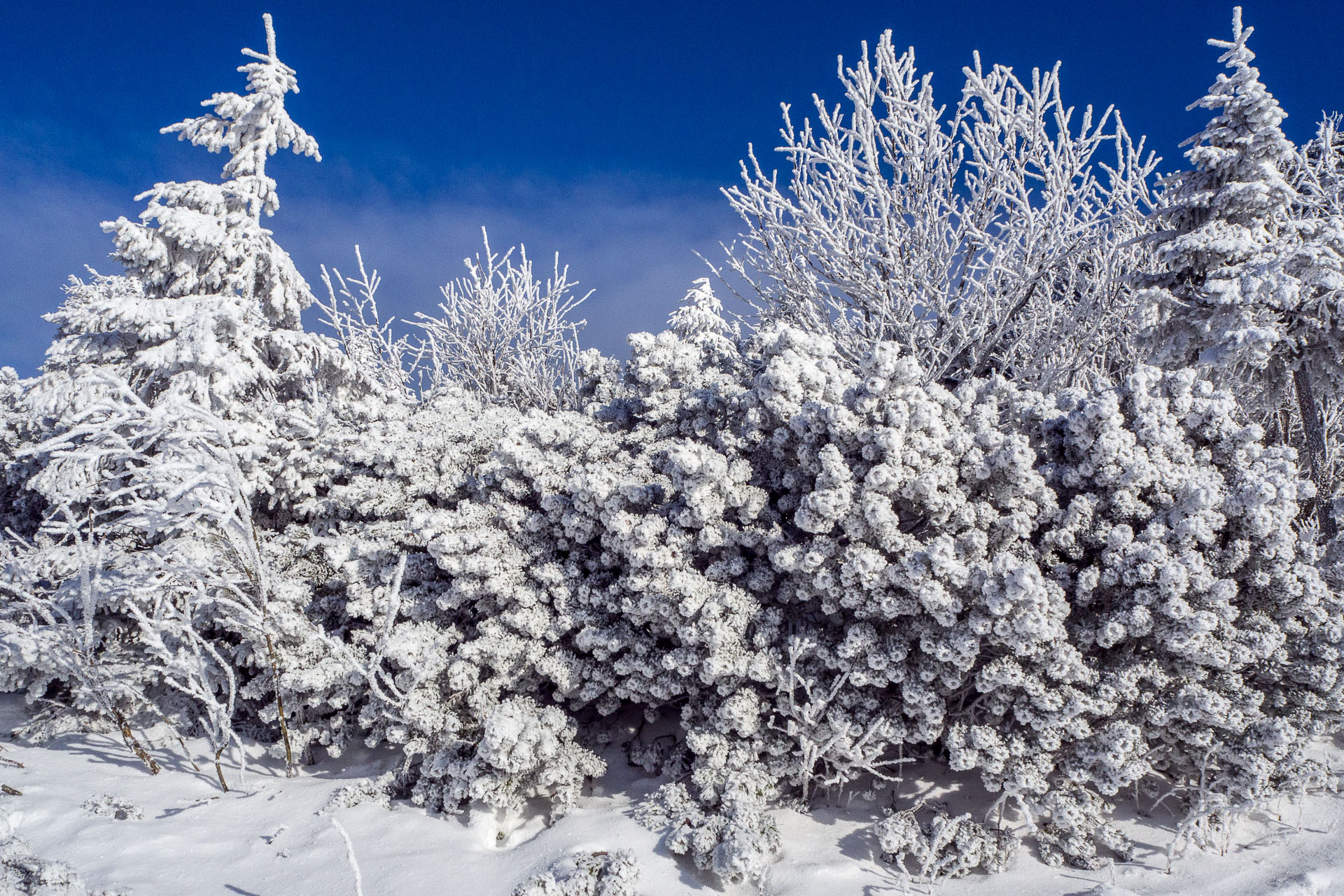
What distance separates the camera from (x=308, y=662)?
6.14m

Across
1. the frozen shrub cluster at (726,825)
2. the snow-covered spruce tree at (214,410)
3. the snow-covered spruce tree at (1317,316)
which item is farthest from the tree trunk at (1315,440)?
the snow-covered spruce tree at (214,410)

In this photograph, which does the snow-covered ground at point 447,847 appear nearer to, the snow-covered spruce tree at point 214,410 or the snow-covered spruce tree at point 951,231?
the snow-covered spruce tree at point 214,410

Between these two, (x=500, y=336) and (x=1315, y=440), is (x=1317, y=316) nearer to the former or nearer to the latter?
(x=1315, y=440)

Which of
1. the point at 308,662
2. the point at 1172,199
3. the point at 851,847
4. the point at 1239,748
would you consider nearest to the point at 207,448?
the point at 308,662

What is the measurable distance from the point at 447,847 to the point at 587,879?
1.30 m

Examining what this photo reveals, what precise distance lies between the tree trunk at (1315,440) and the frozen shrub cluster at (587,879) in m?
8.01

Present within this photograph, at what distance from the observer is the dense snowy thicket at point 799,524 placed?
477 centimetres

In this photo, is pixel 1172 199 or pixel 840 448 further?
pixel 1172 199

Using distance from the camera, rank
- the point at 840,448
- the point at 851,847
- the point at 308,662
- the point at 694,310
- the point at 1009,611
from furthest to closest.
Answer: the point at 694,310, the point at 308,662, the point at 840,448, the point at 851,847, the point at 1009,611

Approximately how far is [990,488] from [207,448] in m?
6.32

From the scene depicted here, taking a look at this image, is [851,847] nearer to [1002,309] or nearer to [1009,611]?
[1009,611]

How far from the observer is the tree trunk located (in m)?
7.44

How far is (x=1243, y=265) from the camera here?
7324 millimetres

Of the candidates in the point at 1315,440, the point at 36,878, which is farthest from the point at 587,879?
the point at 1315,440
